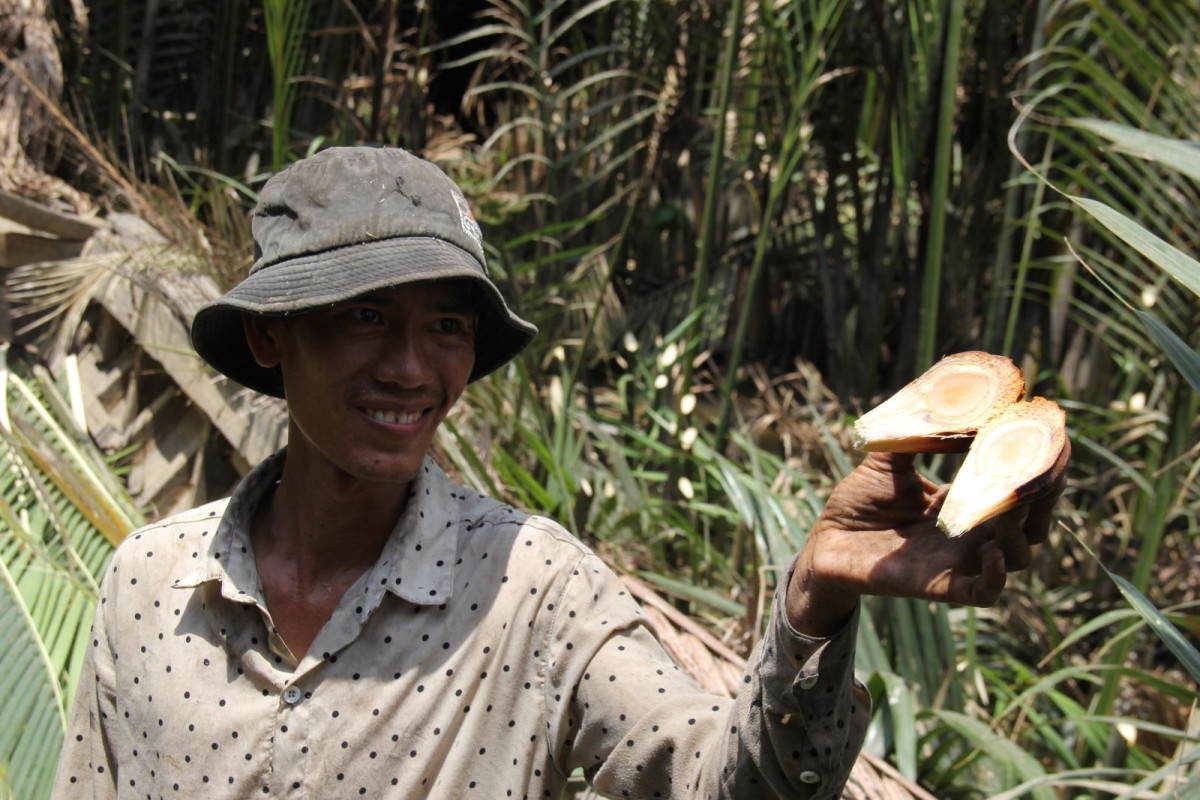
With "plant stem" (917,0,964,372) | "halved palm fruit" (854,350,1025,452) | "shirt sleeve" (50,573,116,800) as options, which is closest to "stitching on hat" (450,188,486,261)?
"halved palm fruit" (854,350,1025,452)

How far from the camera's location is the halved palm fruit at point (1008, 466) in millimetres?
850

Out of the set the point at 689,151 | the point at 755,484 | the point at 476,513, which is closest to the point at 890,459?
the point at 476,513

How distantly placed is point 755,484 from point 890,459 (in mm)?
1676

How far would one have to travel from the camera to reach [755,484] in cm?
264

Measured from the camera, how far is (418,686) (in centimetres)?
123

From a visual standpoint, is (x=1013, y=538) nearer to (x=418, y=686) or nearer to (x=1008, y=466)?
(x=1008, y=466)

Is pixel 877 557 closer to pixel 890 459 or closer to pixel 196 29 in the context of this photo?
pixel 890 459

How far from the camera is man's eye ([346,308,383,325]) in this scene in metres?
1.23

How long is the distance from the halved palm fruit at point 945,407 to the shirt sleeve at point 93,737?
89 centimetres

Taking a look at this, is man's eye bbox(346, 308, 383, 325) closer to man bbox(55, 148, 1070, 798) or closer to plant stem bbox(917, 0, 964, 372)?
man bbox(55, 148, 1070, 798)

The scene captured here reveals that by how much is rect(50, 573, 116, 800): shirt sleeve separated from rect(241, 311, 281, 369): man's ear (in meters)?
0.35

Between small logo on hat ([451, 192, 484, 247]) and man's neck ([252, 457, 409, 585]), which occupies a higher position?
small logo on hat ([451, 192, 484, 247])

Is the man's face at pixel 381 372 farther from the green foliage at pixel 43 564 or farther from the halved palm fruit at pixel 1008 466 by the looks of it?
the green foliage at pixel 43 564

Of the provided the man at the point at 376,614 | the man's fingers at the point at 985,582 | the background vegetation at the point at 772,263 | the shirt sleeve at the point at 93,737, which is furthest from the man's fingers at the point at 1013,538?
the shirt sleeve at the point at 93,737
